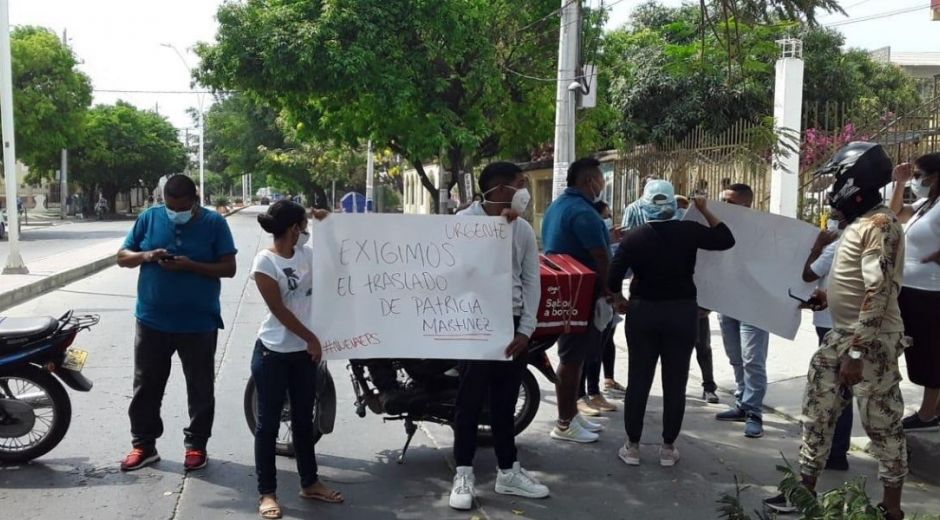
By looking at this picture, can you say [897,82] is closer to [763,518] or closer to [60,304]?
[60,304]

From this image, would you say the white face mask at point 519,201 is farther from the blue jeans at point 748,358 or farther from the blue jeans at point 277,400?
the blue jeans at point 748,358

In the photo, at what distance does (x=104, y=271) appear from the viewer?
17594mm


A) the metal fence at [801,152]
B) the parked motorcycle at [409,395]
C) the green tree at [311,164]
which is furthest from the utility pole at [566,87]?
the green tree at [311,164]

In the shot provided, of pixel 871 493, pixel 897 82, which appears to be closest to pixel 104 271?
pixel 871 493

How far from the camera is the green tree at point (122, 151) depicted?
164 ft

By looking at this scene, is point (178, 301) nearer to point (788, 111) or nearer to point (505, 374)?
point (505, 374)

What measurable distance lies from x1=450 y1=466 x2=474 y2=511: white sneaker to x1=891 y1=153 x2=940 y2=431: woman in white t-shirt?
2.64 m

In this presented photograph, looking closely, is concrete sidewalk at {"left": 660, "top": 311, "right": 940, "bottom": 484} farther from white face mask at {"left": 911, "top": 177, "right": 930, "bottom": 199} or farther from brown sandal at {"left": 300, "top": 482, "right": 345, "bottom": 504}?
brown sandal at {"left": 300, "top": 482, "right": 345, "bottom": 504}

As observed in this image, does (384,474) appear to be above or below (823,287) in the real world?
below

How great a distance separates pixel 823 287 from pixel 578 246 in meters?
1.52

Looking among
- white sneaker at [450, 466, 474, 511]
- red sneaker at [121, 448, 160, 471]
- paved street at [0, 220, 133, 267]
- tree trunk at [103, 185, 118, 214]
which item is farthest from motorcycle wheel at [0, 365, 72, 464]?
tree trunk at [103, 185, 118, 214]

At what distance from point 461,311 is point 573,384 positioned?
4.37ft

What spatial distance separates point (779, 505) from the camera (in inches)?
174

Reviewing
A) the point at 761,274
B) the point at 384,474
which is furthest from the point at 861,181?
the point at 384,474
